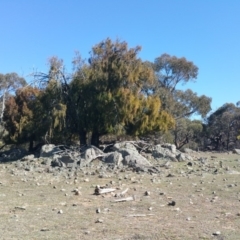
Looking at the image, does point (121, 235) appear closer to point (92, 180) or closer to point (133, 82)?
point (92, 180)

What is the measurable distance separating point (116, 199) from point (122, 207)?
918mm

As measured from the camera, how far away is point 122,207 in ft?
30.8

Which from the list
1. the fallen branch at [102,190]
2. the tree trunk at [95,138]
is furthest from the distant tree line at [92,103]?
the fallen branch at [102,190]

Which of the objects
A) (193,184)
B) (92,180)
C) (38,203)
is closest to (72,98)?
(92,180)

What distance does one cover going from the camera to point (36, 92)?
83.7 feet

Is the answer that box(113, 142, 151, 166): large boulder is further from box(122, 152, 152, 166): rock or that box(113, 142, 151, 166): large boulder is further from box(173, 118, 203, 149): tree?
box(173, 118, 203, 149): tree

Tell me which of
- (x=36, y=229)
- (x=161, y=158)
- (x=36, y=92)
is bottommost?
(x=36, y=229)

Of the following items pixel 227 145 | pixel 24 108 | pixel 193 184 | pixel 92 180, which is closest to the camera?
pixel 193 184

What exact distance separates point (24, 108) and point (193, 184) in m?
15.0

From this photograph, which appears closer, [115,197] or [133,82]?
[115,197]

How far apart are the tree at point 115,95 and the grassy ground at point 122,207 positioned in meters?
7.42

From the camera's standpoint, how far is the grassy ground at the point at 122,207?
7.15 metres

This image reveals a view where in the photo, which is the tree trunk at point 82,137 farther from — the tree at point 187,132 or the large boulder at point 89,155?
the tree at point 187,132

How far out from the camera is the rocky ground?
7250mm
